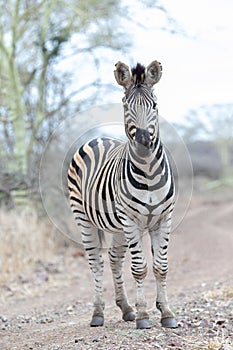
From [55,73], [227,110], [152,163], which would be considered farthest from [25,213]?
[227,110]

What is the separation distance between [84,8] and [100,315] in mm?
8890

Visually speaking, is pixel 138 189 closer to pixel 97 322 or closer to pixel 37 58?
pixel 97 322

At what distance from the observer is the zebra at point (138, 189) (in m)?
4.69

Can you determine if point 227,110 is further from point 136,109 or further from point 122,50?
point 136,109

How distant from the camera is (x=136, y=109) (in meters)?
4.63

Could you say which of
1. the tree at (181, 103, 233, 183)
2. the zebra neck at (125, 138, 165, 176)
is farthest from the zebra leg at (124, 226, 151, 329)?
the tree at (181, 103, 233, 183)

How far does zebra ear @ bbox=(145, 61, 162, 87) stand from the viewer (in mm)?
4769

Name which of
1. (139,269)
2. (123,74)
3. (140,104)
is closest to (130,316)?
(139,269)

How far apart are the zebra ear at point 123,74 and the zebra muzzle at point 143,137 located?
52 centimetres

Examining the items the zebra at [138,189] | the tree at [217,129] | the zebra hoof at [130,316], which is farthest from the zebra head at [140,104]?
the tree at [217,129]

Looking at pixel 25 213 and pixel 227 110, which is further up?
pixel 227 110

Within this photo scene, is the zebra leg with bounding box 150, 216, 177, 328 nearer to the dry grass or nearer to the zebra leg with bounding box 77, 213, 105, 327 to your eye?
the zebra leg with bounding box 77, 213, 105, 327

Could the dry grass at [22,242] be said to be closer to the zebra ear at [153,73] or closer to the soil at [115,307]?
the soil at [115,307]

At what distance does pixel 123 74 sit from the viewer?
15.9 feet
